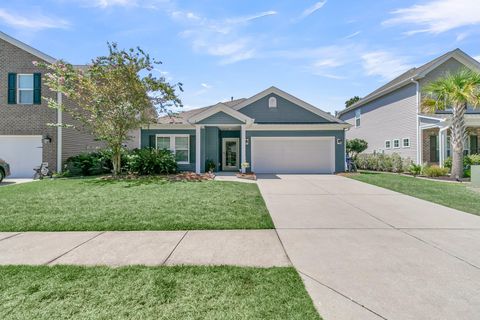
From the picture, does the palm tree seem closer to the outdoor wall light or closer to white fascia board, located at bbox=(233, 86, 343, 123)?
white fascia board, located at bbox=(233, 86, 343, 123)

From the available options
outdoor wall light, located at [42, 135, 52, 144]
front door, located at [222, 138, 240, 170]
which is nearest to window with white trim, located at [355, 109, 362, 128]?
front door, located at [222, 138, 240, 170]

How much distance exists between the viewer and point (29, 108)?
13078 millimetres

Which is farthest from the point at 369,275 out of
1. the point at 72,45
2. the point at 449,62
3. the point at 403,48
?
the point at 449,62

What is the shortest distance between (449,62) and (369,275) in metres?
20.0

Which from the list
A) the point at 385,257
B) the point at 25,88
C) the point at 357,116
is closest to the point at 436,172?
the point at 357,116

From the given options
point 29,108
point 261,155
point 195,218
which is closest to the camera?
point 195,218

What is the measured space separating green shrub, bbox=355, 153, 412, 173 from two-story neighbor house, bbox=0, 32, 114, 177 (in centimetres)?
2150

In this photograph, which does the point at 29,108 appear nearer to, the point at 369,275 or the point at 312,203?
the point at 312,203

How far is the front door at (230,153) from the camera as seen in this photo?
1703 cm

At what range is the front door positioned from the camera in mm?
17031

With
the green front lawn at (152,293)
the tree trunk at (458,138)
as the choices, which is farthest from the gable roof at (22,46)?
the tree trunk at (458,138)

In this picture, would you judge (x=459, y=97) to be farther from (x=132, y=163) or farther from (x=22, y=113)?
(x=22, y=113)

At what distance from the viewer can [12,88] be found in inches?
509

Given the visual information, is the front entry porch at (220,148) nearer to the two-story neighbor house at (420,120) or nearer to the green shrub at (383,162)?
the green shrub at (383,162)
